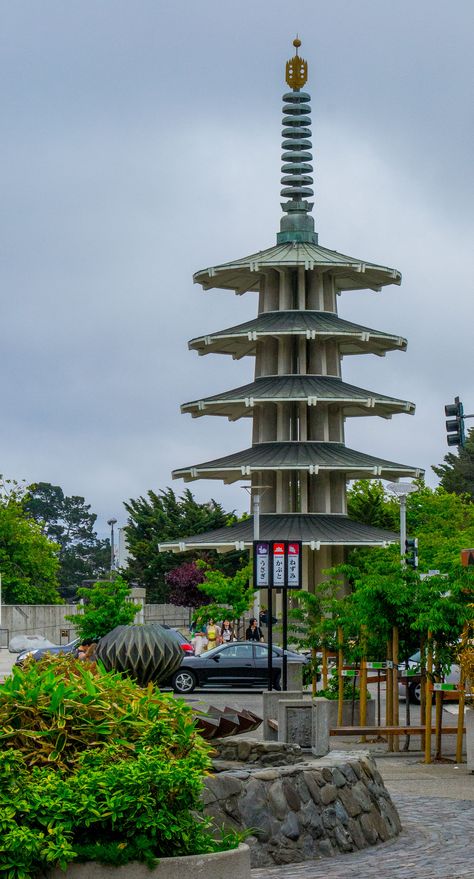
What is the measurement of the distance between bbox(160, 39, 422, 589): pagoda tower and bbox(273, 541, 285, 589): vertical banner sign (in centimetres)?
4265

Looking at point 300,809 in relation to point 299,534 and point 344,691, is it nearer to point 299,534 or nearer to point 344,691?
point 344,691

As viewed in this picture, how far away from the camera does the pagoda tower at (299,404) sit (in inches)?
2963

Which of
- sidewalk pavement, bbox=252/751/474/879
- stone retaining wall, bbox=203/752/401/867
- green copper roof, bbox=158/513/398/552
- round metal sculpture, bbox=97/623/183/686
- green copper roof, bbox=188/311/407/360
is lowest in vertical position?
sidewalk pavement, bbox=252/751/474/879

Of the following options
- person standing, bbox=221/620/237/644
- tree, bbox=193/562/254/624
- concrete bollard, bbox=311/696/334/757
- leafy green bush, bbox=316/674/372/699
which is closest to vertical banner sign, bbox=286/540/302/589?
leafy green bush, bbox=316/674/372/699

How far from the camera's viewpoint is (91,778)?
30.6 ft

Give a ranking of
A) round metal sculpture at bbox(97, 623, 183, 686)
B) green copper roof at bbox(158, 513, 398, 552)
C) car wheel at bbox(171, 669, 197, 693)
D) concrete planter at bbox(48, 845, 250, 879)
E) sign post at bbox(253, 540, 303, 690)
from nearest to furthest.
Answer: concrete planter at bbox(48, 845, 250, 879) → round metal sculpture at bbox(97, 623, 183, 686) → sign post at bbox(253, 540, 303, 690) → car wheel at bbox(171, 669, 197, 693) → green copper roof at bbox(158, 513, 398, 552)

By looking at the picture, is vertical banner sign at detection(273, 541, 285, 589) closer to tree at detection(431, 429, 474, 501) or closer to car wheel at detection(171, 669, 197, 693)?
car wheel at detection(171, 669, 197, 693)

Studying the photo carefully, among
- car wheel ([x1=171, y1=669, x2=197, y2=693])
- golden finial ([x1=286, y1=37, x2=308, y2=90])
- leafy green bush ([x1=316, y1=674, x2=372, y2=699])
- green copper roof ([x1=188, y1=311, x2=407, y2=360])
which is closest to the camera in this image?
leafy green bush ([x1=316, y1=674, x2=372, y2=699])

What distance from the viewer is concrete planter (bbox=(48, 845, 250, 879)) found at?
9125 mm

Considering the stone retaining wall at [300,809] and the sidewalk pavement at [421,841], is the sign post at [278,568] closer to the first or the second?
the sidewalk pavement at [421,841]

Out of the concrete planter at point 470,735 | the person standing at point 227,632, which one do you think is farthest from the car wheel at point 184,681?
the concrete planter at point 470,735

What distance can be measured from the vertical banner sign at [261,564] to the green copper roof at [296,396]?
144 feet

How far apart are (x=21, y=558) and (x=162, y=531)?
563 inches

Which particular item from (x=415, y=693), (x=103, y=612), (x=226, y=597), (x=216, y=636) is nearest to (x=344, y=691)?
(x=415, y=693)
